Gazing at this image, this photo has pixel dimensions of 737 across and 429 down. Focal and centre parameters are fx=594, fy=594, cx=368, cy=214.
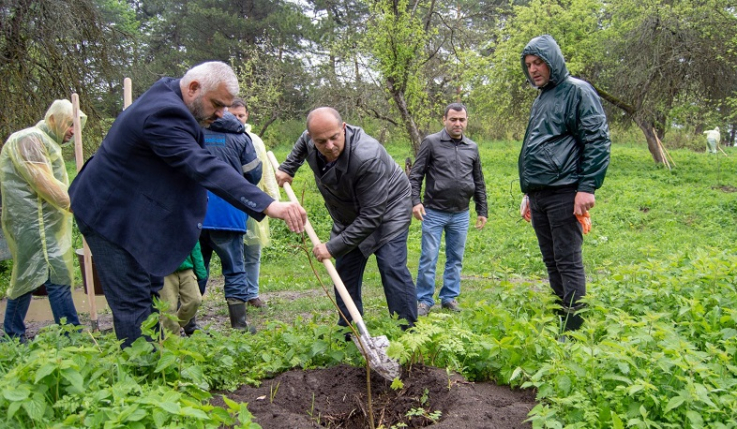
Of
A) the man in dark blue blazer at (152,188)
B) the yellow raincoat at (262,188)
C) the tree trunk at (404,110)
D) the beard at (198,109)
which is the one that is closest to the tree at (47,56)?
the yellow raincoat at (262,188)

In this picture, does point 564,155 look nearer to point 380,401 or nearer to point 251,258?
point 380,401

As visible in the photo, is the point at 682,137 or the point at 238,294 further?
the point at 682,137

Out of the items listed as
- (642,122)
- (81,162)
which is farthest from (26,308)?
(642,122)

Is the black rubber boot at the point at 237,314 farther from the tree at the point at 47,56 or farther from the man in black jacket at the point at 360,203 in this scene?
the tree at the point at 47,56

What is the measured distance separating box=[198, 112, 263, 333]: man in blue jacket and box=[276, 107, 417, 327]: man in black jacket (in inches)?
23.5

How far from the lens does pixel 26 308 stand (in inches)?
194

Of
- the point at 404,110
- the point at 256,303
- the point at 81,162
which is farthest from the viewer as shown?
the point at 404,110

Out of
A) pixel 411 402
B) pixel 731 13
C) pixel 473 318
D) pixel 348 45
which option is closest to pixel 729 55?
pixel 731 13

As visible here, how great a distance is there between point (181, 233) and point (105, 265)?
421 mm

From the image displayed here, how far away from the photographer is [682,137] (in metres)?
25.0

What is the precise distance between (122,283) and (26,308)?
2350 millimetres

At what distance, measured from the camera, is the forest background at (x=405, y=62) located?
7977 mm

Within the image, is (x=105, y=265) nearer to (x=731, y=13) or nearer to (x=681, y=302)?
(x=681, y=302)

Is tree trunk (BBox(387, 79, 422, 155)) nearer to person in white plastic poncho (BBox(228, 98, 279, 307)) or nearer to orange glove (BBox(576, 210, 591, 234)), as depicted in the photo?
person in white plastic poncho (BBox(228, 98, 279, 307))
